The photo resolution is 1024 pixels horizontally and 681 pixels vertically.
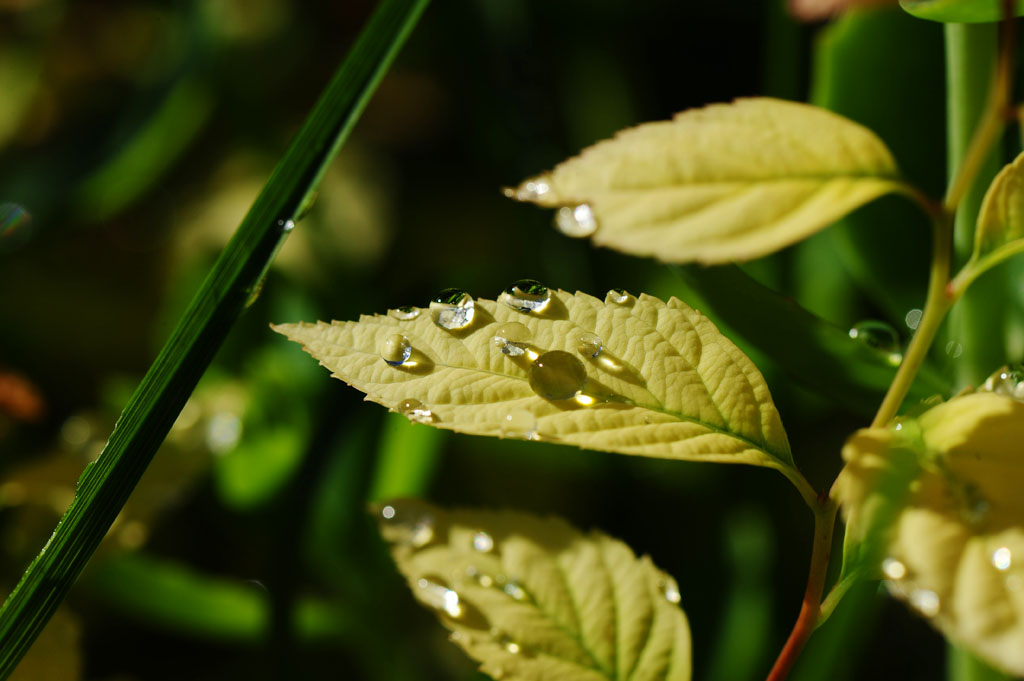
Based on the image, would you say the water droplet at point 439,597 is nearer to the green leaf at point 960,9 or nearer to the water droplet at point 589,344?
the water droplet at point 589,344

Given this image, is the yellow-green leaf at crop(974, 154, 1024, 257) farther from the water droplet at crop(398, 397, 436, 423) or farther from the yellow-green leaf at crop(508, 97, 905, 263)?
the water droplet at crop(398, 397, 436, 423)

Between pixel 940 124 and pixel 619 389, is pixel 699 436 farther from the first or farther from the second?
pixel 940 124

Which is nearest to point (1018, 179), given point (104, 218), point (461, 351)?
point (461, 351)

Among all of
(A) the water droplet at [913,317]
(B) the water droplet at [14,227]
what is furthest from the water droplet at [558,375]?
(B) the water droplet at [14,227]

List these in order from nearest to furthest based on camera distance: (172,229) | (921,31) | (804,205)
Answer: (804,205) < (921,31) < (172,229)

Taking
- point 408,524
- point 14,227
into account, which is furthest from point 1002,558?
point 14,227

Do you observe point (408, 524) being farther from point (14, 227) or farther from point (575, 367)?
point (14, 227)
